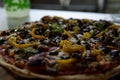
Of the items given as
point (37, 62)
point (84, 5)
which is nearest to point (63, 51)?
point (37, 62)

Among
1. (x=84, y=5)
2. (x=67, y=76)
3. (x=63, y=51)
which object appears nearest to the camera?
(x=67, y=76)

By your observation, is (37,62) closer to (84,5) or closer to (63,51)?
(63,51)

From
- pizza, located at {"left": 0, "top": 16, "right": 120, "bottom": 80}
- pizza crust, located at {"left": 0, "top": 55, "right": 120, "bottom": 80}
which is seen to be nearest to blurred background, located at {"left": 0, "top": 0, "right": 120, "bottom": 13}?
pizza, located at {"left": 0, "top": 16, "right": 120, "bottom": 80}

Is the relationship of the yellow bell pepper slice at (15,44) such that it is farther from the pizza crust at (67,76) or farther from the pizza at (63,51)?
the pizza crust at (67,76)

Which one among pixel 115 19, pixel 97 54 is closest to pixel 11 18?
pixel 115 19

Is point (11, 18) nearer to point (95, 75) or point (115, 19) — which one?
point (115, 19)

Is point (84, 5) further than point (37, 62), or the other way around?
point (84, 5)
